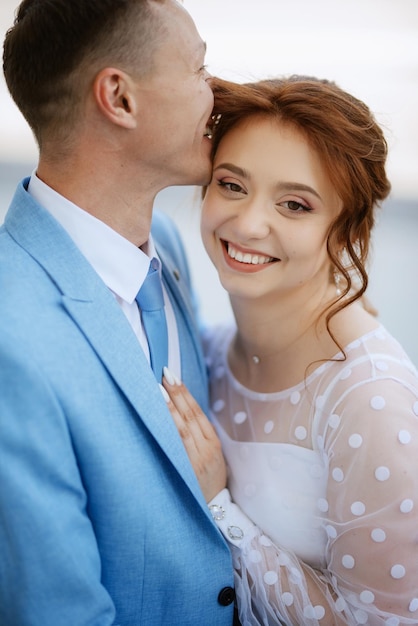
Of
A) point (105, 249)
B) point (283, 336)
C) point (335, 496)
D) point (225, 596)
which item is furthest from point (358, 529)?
point (105, 249)

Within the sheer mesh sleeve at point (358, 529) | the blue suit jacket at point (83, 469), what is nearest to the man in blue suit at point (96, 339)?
the blue suit jacket at point (83, 469)

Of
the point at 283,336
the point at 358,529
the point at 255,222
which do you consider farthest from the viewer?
the point at 283,336

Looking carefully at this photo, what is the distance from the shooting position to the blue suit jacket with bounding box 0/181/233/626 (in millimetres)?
1145

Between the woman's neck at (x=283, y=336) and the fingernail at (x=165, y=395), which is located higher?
the woman's neck at (x=283, y=336)

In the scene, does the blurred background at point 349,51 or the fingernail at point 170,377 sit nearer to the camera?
the fingernail at point 170,377

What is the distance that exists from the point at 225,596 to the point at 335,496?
1.02 ft

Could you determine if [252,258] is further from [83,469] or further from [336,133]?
[83,469]

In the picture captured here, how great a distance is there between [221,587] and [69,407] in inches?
20.7

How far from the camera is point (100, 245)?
141 centimetres

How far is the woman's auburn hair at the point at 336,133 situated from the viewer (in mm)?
1409

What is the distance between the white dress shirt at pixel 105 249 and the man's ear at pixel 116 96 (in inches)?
8.0

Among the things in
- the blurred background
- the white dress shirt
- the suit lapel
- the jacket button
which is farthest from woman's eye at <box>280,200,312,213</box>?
the blurred background

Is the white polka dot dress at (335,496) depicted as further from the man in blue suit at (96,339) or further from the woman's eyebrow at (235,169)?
the woman's eyebrow at (235,169)

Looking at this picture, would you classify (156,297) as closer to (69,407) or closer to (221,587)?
(69,407)
